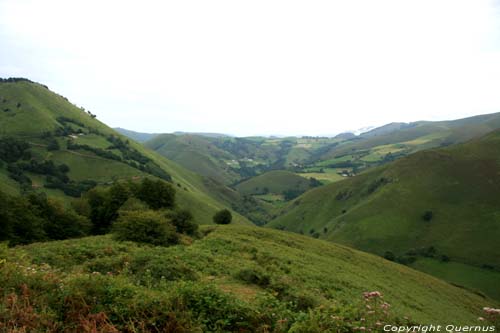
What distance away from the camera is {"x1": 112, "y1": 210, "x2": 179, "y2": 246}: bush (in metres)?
30.8

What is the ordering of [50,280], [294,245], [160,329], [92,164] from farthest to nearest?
[92,164] < [294,245] < [50,280] < [160,329]

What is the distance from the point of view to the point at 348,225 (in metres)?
128

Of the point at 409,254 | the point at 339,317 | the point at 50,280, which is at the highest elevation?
the point at 50,280

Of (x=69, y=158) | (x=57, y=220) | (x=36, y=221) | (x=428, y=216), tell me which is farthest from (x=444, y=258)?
(x=69, y=158)

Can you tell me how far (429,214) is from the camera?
118625 mm

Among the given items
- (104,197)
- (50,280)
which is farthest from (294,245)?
(50,280)

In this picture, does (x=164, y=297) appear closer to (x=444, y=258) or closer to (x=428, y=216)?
(x=444, y=258)

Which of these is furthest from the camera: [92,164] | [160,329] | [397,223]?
[92,164]

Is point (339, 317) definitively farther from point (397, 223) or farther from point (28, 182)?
point (28, 182)

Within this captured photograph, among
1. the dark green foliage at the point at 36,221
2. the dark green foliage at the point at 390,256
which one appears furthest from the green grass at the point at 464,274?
the dark green foliage at the point at 36,221

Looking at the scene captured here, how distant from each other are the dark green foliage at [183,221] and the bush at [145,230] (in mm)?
5714

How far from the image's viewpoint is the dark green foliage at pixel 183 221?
39.2 m

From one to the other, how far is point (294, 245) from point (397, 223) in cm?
9390

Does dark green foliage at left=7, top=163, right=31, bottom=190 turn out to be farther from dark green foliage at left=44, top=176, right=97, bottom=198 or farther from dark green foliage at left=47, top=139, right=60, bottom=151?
dark green foliage at left=47, top=139, right=60, bottom=151
